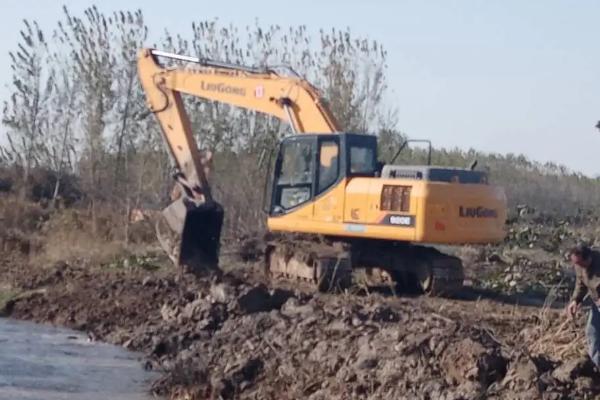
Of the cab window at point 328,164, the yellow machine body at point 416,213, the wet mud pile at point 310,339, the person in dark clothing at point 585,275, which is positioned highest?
the cab window at point 328,164

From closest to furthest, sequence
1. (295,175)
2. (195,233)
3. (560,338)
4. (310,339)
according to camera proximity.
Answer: (560,338) → (310,339) → (295,175) → (195,233)

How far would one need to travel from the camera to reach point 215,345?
626 inches

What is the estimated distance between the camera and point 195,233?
2259cm

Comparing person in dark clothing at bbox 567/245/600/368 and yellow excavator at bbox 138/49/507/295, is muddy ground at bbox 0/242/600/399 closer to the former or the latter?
person in dark clothing at bbox 567/245/600/368

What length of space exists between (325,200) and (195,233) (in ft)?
9.49

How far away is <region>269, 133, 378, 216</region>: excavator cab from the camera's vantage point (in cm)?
2072

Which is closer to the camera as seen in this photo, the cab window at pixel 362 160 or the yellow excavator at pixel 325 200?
the yellow excavator at pixel 325 200

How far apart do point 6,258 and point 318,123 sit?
9.07 meters

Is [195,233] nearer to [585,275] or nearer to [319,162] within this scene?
[319,162]

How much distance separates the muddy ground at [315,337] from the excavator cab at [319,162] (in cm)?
165

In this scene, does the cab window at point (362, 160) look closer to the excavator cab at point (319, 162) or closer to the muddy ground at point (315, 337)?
the excavator cab at point (319, 162)

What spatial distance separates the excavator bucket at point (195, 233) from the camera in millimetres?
22281

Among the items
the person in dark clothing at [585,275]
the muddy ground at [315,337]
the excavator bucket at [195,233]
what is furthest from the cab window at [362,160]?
the person in dark clothing at [585,275]

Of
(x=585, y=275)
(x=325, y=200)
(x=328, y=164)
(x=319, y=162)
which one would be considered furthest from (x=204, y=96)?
(x=585, y=275)
